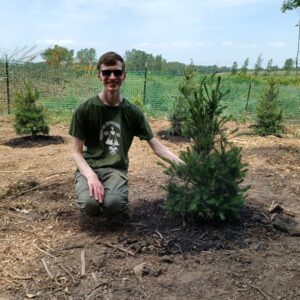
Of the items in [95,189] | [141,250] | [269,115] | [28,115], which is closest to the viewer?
[141,250]

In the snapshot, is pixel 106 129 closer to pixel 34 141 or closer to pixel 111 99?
pixel 111 99

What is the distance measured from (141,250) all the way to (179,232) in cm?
41

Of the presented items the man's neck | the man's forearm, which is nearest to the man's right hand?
the man's forearm

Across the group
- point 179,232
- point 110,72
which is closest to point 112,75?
point 110,72

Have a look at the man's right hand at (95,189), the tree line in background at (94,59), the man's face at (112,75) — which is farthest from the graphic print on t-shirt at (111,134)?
the tree line in background at (94,59)

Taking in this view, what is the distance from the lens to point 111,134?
353cm

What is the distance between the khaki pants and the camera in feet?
10.8

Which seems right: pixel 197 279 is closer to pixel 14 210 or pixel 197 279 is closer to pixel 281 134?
pixel 14 210

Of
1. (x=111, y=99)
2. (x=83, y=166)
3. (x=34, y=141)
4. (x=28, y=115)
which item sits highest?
(x=111, y=99)

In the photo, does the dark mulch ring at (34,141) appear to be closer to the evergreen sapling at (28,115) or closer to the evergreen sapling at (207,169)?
the evergreen sapling at (28,115)

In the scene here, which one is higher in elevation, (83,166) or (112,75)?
(112,75)

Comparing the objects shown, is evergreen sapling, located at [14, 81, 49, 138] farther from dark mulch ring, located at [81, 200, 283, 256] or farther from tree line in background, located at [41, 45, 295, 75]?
tree line in background, located at [41, 45, 295, 75]

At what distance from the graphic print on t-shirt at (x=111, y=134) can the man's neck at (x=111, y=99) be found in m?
0.17

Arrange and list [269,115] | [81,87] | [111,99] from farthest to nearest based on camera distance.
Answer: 1. [81,87]
2. [269,115]
3. [111,99]
